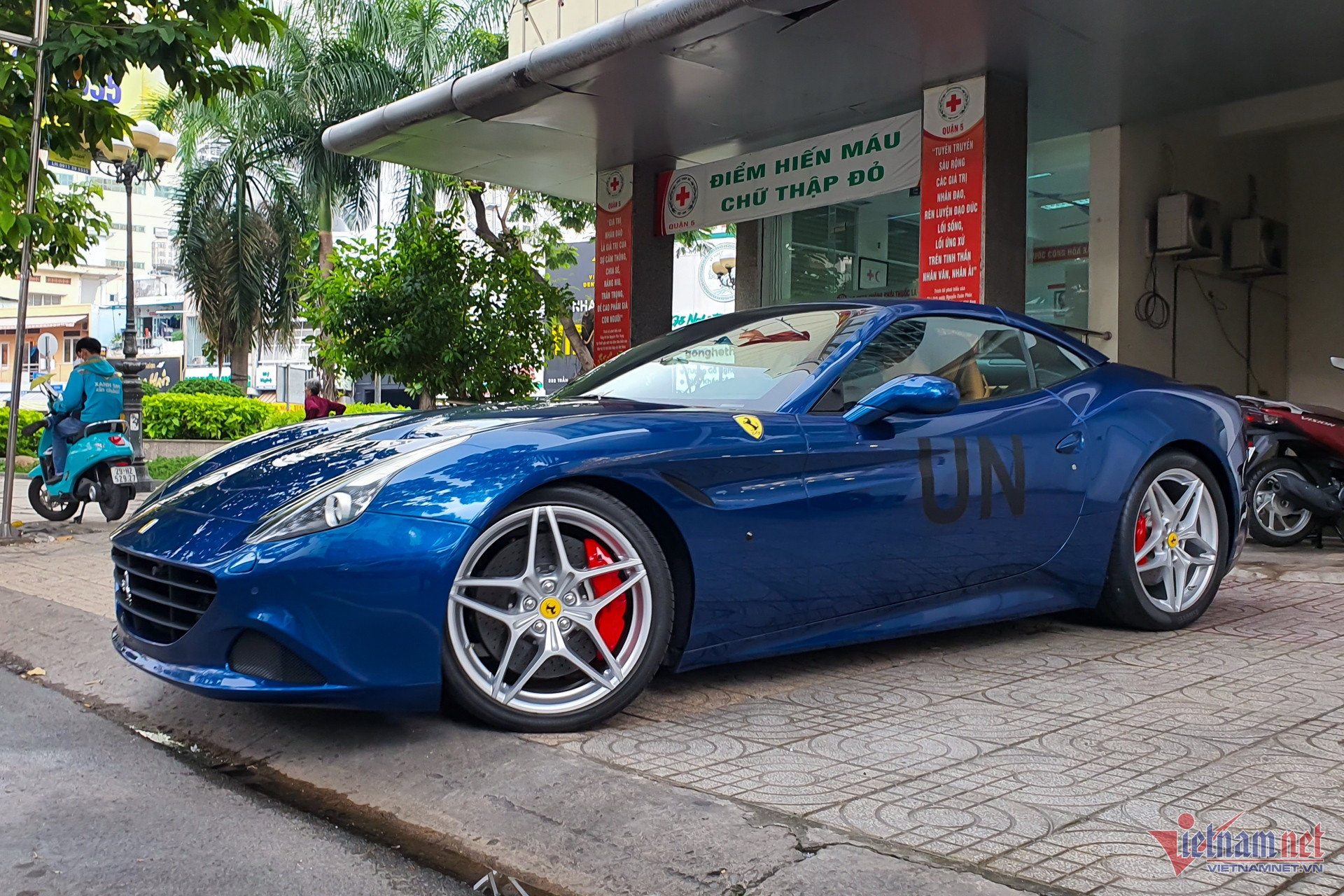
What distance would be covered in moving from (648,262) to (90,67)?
19.9ft

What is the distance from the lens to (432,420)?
3609 millimetres

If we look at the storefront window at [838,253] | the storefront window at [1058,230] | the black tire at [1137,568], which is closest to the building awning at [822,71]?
the storefront window at [1058,230]

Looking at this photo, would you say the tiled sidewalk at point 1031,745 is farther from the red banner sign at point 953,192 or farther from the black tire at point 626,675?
the red banner sign at point 953,192

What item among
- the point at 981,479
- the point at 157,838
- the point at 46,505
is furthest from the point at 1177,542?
the point at 46,505

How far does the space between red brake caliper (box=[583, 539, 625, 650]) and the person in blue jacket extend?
7.20 meters

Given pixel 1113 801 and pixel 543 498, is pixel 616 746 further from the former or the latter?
pixel 1113 801

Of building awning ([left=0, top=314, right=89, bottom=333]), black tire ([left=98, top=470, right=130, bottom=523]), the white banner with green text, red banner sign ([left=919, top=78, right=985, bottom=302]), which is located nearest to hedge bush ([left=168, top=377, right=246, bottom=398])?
the white banner with green text

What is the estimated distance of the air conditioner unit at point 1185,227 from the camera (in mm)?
10000

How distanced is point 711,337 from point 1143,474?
175 centimetres

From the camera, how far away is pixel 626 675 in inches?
127

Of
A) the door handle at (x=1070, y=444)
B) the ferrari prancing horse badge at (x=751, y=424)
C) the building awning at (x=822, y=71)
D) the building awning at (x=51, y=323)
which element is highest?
the building awning at (x=51, y=323)

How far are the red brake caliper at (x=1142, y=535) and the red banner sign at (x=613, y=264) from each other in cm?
799

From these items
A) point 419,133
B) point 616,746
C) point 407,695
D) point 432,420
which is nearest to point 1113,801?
point 616,746

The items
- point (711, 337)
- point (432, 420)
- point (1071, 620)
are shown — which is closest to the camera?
point (432, 420)
